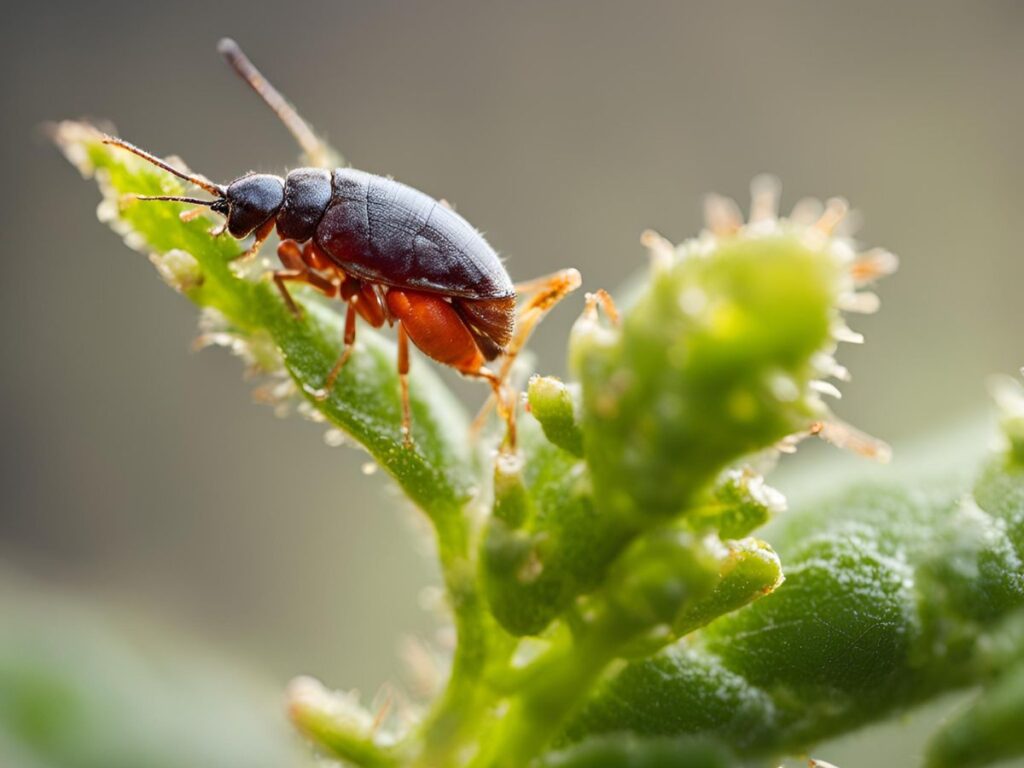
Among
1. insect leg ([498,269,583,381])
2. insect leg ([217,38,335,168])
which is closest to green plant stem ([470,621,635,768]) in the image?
insect leg ([498,269,583,381])

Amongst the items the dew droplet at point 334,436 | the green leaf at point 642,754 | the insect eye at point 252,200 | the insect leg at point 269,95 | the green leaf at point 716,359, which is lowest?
the green leaf at point 642,754

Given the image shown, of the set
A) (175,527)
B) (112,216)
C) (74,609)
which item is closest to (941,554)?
(112,216)

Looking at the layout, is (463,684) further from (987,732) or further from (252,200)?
(252,200)

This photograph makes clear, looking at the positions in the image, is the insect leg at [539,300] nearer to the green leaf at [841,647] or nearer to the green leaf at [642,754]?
the green leaf at [841,647]

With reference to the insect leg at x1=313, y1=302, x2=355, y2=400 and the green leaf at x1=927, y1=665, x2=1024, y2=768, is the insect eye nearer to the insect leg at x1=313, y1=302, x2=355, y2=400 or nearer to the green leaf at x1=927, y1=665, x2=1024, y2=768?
the insect leg at x1=313, y1=302, x2=355, y2=400

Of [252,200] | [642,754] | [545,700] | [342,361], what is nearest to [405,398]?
[342,361]

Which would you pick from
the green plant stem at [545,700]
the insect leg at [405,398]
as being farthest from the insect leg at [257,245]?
Result: the green plant stem at [545,700]
